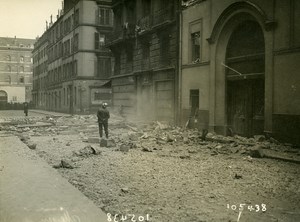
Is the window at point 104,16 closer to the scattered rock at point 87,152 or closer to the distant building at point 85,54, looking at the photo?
the distant building at point 85,54

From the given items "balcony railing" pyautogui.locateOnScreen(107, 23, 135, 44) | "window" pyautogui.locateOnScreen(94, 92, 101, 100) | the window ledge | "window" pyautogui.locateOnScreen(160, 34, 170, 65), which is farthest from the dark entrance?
"window" pyautogui.locateOnScreen(94, 92, 101, 100)

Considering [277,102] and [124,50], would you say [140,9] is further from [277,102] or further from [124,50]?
[277,102]

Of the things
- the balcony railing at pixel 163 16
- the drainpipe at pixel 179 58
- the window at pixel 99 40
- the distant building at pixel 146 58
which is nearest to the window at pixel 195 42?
the drainpipe at pixel 179 58

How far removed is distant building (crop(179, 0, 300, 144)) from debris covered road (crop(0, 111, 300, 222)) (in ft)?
5.24

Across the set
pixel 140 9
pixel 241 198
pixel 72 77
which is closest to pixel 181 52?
pixel 140 9

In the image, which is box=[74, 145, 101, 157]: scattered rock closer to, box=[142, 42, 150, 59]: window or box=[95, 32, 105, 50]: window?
box=[142, 42, 150, 59]: window

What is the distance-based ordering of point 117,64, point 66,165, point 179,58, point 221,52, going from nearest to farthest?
point 66,165 < point 221,52 < point 179,58 < point 117,64

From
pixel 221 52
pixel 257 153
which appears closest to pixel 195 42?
pixel 221 52

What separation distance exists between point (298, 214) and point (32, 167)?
21.2ft

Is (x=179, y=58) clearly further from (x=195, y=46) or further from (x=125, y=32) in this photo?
(x=125, y=32)

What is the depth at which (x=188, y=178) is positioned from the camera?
26.4 feet

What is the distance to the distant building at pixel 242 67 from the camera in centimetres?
1220

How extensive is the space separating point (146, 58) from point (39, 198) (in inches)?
764

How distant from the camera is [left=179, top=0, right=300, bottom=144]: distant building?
1220 centimetres
